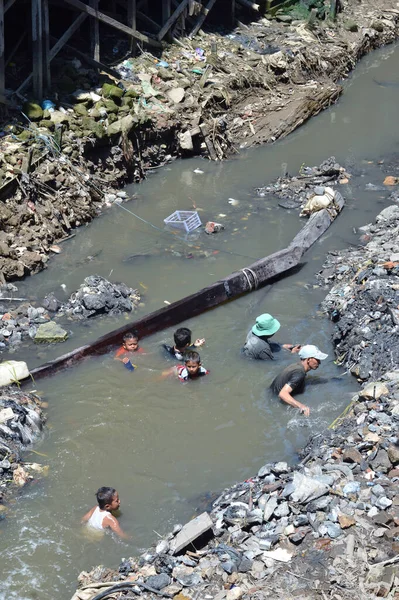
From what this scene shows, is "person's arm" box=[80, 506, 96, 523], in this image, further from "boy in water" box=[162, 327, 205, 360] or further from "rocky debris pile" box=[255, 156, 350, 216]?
"rocky debris pile" box=[255, 156, 350, 216]

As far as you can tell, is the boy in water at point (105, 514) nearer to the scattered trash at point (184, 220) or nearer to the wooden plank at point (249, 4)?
the scattered trash at point (184, 220)

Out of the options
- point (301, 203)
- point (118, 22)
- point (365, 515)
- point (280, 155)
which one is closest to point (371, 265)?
point (301, 203)

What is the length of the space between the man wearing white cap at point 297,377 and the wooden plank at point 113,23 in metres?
8.32

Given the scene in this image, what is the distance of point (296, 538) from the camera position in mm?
5488

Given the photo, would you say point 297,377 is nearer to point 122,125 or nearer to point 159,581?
point 159,581

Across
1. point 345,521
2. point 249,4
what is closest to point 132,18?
point 249,4

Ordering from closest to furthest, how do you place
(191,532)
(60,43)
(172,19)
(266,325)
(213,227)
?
(191,532) → (266,325) → (213,227) → (60,43) → (172,19)

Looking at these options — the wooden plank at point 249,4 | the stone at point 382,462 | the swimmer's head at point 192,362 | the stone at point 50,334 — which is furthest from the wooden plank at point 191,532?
the wooden plank at point 249,4

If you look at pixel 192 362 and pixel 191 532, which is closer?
pixel 191 532

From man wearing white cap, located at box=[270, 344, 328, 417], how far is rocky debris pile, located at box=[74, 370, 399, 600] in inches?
37.3

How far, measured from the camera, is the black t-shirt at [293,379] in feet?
24.6

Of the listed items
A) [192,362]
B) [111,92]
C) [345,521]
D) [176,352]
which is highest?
[111,92]

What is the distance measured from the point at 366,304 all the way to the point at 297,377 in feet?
5.62

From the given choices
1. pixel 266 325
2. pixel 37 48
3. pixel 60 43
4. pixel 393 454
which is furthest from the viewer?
pixel 60 43
